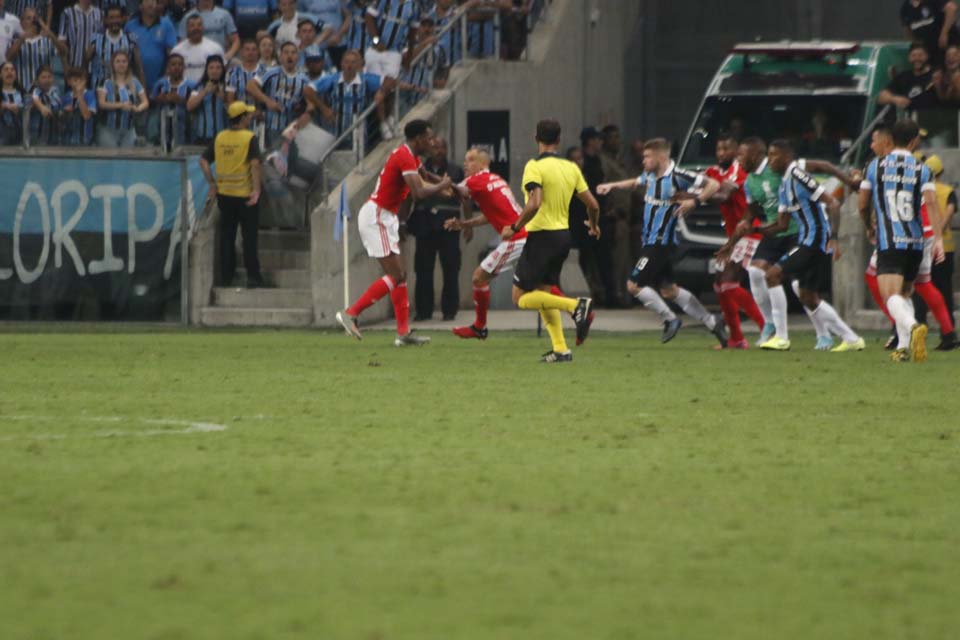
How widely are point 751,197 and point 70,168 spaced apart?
27.4 ft

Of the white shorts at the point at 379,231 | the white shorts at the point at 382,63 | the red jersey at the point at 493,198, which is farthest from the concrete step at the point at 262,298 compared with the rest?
the red jersey at the point at 493,198

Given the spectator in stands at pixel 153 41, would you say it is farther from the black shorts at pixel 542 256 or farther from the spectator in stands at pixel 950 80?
the black shorts at pixel 542 256

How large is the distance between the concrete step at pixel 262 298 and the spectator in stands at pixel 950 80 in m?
7.56

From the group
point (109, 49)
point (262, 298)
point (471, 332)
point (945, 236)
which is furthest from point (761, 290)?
point (109, 49)

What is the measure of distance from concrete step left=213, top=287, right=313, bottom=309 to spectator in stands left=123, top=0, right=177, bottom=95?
336 centimetres

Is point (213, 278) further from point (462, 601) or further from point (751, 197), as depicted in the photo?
point (462, 601)

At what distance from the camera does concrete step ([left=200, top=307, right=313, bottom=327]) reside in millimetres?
23438

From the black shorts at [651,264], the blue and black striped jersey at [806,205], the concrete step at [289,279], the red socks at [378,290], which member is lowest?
the concrete step at [289,279]

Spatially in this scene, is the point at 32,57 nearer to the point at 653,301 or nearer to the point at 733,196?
the point at 653,301

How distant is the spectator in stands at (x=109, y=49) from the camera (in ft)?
82.9

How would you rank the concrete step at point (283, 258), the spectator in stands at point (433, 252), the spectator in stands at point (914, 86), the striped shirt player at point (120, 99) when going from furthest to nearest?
the concrete step at point (283, 258) → the striped shirt player at point (120, 99) → the spectator in stands at point (433, 252) → the spectator in stands at point (914, 86)

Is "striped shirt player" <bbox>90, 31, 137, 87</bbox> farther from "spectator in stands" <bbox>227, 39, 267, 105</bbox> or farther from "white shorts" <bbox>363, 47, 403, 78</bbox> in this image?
"white shorts" <bbox>363, 47, 403, 78</bbox>

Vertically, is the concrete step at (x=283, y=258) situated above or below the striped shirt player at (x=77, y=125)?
below

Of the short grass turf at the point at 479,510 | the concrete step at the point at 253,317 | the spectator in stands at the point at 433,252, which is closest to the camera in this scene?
the short grass turf at the point at 479,510
